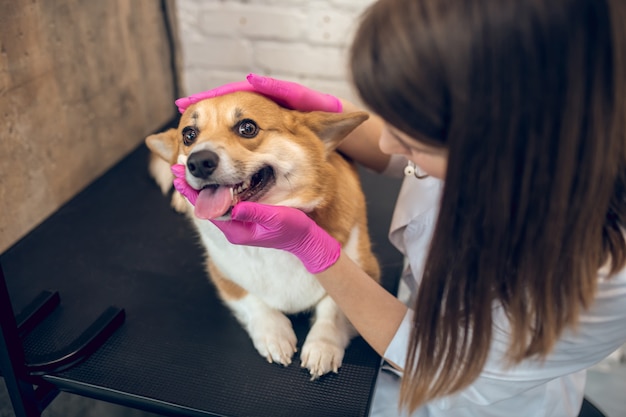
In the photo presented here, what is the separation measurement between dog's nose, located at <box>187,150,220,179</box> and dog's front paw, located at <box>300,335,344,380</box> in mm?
390

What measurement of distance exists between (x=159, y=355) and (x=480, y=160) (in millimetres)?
744

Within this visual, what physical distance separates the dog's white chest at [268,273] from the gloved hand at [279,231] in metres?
0.11

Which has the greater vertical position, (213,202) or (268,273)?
(213,202)

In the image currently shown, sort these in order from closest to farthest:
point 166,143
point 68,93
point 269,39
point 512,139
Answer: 1. point 512,139
2. point 166,143
3. point 68,93
4. point 269,39

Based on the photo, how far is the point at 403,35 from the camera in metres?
0.63

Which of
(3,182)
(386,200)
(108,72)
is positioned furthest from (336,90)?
(3,182)

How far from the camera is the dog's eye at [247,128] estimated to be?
1041mm

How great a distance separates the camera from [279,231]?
921 millimetres

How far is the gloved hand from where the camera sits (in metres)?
0.90

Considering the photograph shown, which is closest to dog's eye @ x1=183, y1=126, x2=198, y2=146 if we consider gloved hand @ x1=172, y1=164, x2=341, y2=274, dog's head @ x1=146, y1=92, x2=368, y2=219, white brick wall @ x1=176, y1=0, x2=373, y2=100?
dog's head @ x1=146, y1=92, x2=368, y2=219

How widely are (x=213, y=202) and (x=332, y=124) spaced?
288 mm

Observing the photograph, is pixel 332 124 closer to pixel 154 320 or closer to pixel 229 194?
pixel 229 194

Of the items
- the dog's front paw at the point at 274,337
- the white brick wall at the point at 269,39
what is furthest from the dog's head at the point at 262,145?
the white brick wall at the point at 269,39

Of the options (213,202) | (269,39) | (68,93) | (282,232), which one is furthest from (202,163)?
(269,39)
